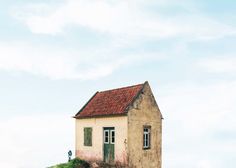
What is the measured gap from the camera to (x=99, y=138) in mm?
33375

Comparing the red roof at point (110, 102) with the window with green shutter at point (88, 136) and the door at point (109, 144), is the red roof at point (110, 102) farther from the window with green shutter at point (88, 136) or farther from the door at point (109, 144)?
the door at point (109, 144)

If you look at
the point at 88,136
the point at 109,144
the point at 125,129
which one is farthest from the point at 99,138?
the point at 125,129

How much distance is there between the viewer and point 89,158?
34812 millimetres

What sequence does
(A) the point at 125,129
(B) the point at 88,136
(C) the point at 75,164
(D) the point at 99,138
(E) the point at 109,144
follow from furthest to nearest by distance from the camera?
1. (B) the point at 88,136
2. (C) the point at 75,164
3. (D) the point at 99,138
4. (E) the point at 109,144
5. (A) the point at 125,129

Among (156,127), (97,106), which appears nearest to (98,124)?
(97,106)

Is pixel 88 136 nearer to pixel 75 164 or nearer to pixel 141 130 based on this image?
pixel 75 164

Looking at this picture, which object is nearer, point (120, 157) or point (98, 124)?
point (120, 157)

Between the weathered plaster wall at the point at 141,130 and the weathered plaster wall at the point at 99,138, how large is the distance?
0.57 metres

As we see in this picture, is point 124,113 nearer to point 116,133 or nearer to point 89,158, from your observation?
point 116,133

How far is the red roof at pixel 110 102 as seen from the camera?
104 ft

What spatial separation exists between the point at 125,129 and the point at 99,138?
3.99 meters

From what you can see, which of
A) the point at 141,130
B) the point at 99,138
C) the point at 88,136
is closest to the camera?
the point at 141,130

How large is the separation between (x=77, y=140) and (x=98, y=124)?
458 centimetres

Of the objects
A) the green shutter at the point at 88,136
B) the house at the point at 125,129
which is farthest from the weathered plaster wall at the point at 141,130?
the green shutter at the point at 88,136
